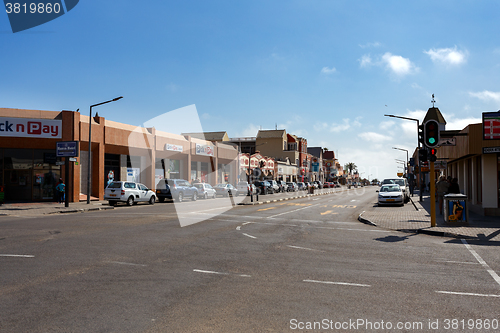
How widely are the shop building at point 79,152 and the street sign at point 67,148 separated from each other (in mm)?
617

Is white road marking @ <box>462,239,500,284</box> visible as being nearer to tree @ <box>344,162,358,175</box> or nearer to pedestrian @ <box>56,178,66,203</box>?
pedestrian @ <box>56,178,66,203</box>

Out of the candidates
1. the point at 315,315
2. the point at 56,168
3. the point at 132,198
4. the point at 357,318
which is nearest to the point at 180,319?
the point at 315,315

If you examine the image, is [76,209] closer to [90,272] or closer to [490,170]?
[90,272]

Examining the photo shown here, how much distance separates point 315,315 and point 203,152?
44175mm

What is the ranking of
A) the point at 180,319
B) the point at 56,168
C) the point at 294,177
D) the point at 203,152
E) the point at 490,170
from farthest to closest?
1. the point at 294,177
2. the point at 203,152
3. the point at 56,168
4. the point at 490,170
5. the point at 180,319

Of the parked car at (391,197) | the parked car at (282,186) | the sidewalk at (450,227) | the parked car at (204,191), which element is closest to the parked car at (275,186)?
the parked car at (282,186)

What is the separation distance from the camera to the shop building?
2842 cm

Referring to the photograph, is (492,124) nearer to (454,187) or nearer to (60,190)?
(454,187)

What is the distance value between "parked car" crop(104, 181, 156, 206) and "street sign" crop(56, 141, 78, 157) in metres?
3.70

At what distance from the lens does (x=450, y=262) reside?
8836 millimetres

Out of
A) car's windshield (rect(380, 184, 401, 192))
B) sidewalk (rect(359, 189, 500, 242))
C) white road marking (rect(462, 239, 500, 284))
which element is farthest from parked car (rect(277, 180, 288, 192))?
white road marking (rect(462, 239, 500, 284))

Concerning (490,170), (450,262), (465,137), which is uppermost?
(465,137)

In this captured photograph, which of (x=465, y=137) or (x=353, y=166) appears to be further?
(x=353, y=166)

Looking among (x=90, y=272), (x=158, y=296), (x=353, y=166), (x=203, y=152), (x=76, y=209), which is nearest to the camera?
(x=158, y=296)
